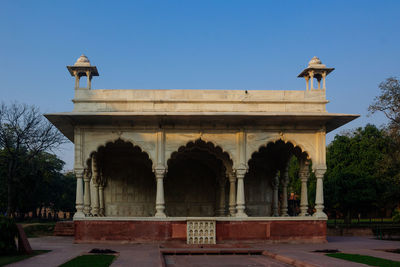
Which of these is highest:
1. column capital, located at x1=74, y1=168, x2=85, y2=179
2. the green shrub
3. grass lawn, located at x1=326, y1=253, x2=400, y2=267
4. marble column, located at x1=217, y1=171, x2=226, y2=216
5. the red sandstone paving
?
column capital, located at x1=74, y1=168, x2=85, y2=179

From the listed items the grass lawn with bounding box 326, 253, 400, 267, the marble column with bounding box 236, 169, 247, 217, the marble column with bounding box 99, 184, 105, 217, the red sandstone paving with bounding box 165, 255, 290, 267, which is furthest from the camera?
the marble column with bounding box 99, 184, 105, 217

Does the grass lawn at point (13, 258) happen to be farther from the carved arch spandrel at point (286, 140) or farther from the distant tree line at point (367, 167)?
the distant tree line at point (367, 167)

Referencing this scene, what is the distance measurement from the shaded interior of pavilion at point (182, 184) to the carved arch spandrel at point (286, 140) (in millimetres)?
3339

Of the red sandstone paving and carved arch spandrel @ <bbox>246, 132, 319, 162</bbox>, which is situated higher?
carved arch spandrel @ <bbox>246, 132, 319, 162</bbox>

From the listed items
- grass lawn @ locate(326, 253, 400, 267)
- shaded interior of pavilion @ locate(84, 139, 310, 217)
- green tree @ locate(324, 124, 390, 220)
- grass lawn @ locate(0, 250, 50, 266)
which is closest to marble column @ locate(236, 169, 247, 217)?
shaded interior of pavilion @ locate(84, 139, 310, 217)

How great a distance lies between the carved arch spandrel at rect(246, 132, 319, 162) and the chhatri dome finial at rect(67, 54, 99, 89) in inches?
273

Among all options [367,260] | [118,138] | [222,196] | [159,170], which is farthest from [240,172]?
[367,260]

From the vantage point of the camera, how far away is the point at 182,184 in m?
22.7

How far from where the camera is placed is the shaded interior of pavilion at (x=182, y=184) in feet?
72.3

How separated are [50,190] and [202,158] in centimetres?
3287

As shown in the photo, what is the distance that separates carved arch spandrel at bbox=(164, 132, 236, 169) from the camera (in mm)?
17781

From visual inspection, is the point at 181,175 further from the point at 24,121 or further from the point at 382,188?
the point at 382,188

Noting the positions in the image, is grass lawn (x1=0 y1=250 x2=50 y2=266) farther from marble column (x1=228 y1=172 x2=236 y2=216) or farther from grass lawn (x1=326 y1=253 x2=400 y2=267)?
marble column (x1=228 y1=172 x2=236 y2=216)

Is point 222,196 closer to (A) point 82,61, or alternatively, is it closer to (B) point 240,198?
(B) point 240,198
